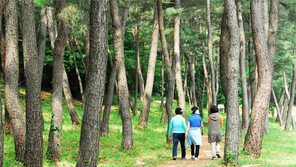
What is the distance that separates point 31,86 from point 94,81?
8.10 ft

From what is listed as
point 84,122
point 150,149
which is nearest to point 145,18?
point 150,149

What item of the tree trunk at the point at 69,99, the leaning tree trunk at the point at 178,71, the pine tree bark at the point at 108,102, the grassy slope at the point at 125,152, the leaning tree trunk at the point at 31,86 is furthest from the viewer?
the tree trunk at the point at 69,99

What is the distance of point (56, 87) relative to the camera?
913 centimetres

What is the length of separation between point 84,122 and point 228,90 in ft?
14.7

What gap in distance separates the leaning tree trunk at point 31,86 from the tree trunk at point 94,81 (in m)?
2.25

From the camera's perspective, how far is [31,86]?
25.0 ft

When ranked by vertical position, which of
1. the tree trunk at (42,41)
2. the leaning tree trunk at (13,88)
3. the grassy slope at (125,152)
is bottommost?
the grassy slope at (125,152)

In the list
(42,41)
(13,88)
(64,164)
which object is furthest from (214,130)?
(42,41)

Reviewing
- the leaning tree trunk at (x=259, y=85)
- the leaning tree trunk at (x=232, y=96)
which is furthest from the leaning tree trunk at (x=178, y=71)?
the leaning tree trunk at (x=232, y=96)

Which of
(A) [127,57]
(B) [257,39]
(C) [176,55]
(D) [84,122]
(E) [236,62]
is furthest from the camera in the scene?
(A) [127,57]

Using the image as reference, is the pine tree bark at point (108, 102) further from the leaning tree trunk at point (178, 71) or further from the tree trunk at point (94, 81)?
the tree trunk at point (94, 81)

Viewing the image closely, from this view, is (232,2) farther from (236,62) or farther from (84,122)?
(84,122)

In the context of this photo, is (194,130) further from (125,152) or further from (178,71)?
(178,71)

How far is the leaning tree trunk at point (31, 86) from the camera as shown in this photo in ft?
25.1
